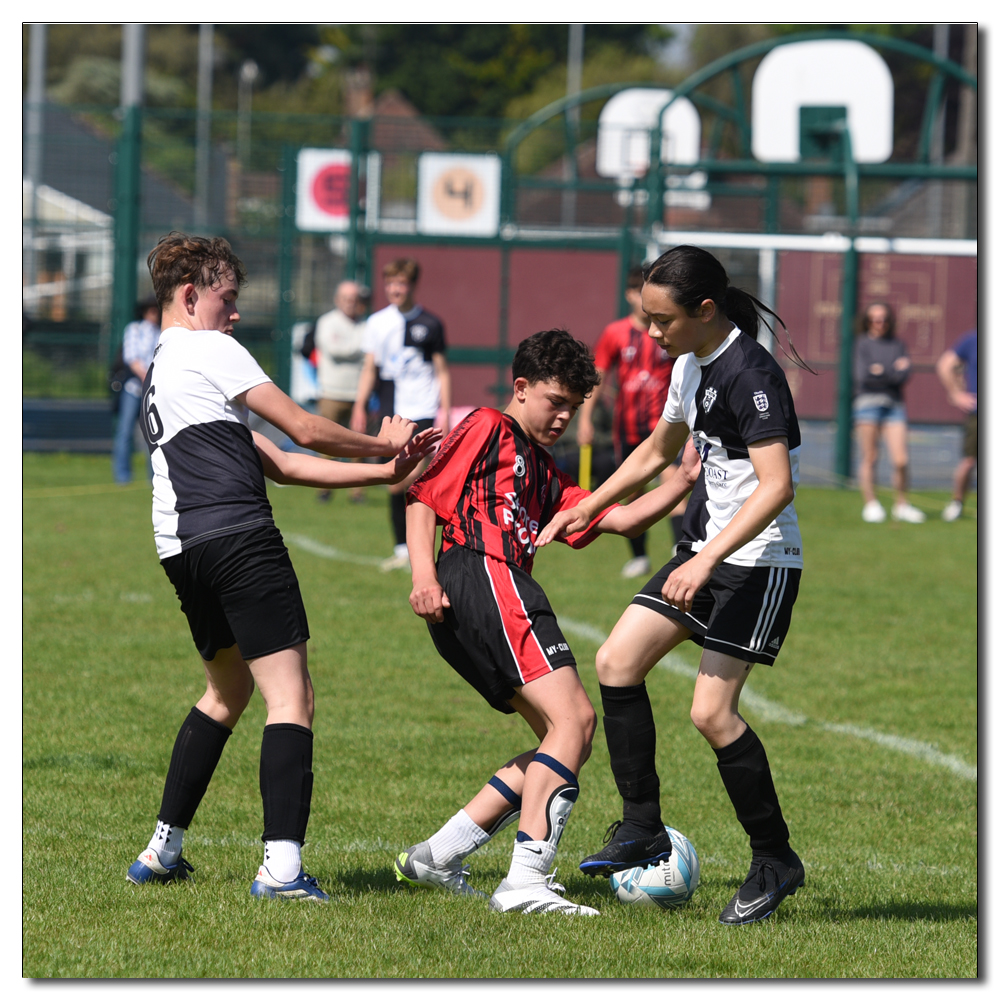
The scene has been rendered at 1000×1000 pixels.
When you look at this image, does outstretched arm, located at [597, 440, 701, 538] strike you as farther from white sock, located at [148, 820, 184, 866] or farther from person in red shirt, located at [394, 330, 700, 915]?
white sock, located at [148, 820, 184, 866]

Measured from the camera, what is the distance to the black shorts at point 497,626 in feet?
13.8

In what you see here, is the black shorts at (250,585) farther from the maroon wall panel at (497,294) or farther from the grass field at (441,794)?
the maroon wall panel at (497,294)

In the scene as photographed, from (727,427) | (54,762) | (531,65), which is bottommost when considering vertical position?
(54,762)

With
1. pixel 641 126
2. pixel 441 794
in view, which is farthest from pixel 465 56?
pixel 441 794

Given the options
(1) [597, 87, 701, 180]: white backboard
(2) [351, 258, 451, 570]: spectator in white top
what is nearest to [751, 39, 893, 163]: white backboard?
(1) [597, 87, 701, 180]: white backboard

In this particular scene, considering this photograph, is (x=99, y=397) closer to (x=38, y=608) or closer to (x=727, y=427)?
(x=38, y=608)

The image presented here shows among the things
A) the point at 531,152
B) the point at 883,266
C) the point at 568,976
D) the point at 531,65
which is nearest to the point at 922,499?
the point at 883,266

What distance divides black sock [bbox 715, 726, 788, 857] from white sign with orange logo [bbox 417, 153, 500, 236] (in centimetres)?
1639

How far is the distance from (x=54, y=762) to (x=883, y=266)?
17305mm

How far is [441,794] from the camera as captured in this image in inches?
217

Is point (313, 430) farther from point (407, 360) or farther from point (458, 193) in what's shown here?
point (458, 193)

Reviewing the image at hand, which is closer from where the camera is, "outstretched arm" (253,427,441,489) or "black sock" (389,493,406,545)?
"outstretched arm" (253,427,441,489)

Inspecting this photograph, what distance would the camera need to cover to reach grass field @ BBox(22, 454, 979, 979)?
12.5 ft

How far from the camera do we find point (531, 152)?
191ft
